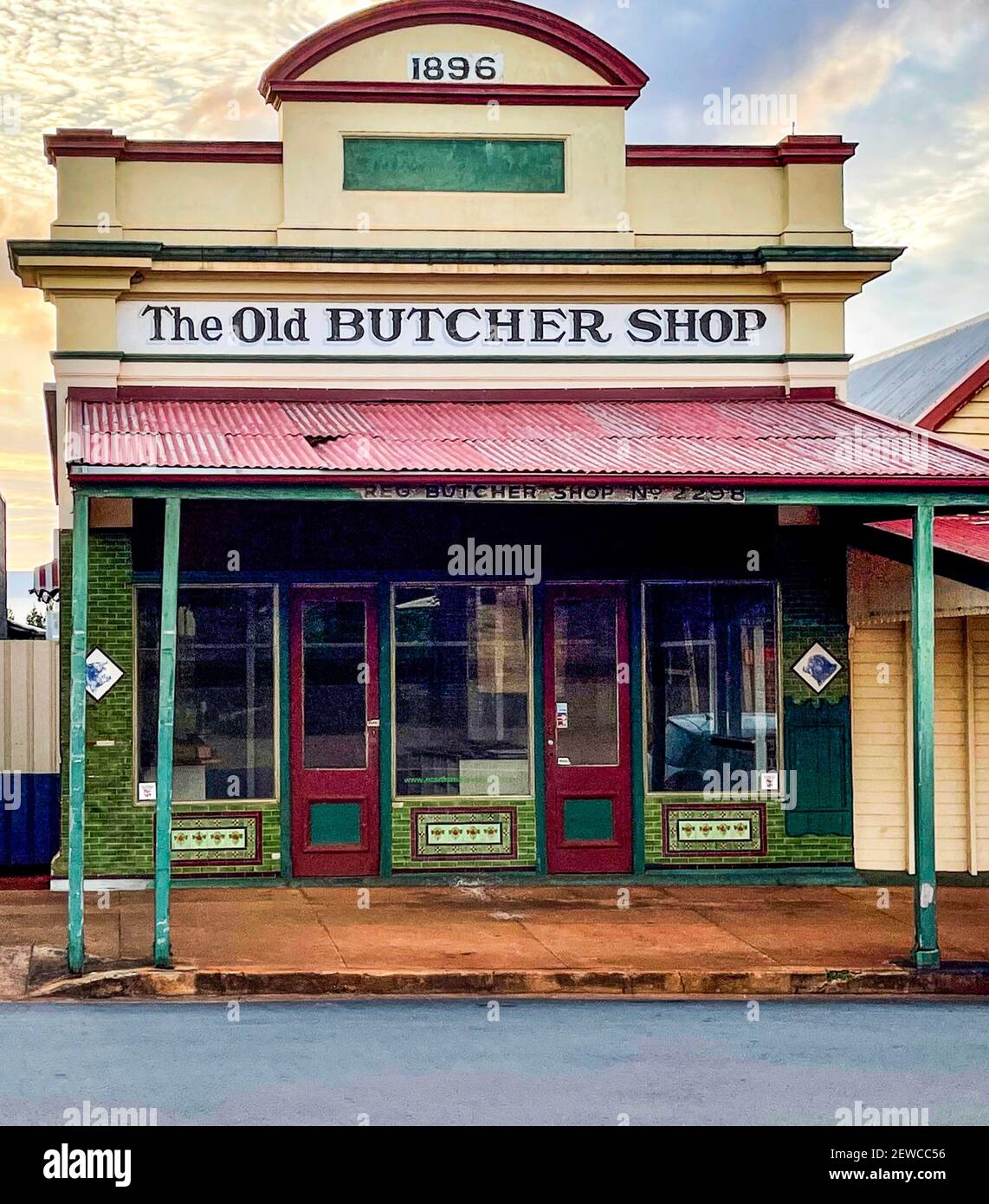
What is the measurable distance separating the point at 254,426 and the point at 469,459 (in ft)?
6.75

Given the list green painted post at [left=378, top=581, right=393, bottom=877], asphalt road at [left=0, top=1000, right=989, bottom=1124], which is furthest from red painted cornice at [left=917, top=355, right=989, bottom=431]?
asphalt road at [left=0, top=1000, right=989, bottom=1124]

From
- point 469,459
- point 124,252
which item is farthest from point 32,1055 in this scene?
point 124,252

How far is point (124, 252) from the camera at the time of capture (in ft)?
44.2

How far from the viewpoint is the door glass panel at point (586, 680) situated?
13891 mm

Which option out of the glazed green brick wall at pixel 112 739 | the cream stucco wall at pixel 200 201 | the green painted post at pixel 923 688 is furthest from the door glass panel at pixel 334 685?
the green painted post at pixel 923 688

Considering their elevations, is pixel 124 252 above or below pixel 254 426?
above

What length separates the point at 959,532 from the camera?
1343 centimetres

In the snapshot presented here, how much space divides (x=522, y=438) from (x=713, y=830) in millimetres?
3824

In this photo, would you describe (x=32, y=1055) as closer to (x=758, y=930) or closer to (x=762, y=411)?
(x=758, y=930)

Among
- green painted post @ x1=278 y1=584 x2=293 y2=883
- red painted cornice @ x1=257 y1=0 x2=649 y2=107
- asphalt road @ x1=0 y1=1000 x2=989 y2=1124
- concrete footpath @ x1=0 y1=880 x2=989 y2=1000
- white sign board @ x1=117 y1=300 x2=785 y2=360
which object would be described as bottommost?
asphalt road @ x1=0 y1=1000 x2=989 y2=1124

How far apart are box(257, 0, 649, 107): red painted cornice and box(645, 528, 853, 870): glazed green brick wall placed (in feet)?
13.5

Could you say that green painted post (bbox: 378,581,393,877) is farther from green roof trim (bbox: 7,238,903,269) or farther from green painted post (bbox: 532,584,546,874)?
green roof trim (bbox: 7,238,903,269)

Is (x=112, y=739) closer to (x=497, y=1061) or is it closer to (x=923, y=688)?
(x=497, y=1061)

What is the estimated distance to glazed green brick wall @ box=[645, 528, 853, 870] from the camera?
45.8 ft
